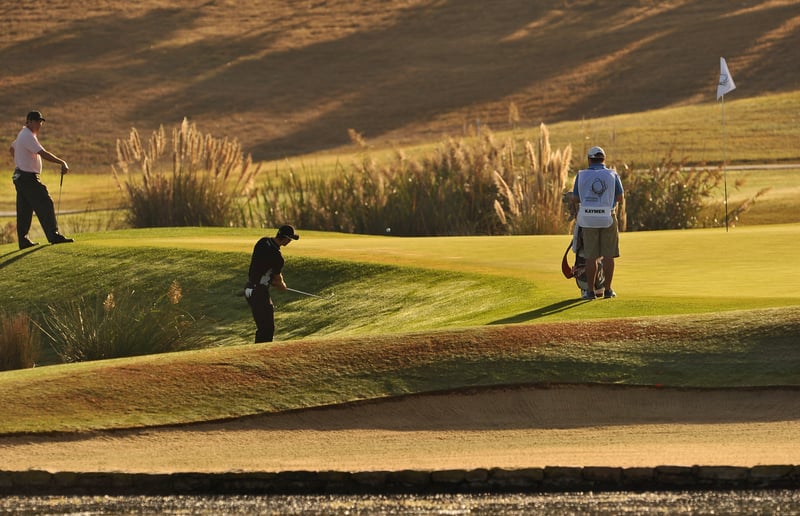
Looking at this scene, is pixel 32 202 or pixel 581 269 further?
pixel 32 202

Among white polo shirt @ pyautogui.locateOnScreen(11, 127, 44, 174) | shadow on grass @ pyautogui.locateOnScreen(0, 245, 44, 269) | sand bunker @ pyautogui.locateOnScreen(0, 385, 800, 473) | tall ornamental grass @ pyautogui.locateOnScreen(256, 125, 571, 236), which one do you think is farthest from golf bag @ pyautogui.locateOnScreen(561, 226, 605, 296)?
→ shadow on grass @ pyautogui.locateOnScreen(0, 245, 44, 269)

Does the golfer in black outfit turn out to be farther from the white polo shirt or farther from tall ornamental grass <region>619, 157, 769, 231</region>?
tall ornamental grass <region>619, 157, 769, 231</region>

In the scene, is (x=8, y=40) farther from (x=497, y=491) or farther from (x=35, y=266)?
(x=497, y=491)

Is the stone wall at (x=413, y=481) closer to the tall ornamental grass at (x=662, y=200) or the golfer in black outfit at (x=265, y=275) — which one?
the golfer in black outfit at (x=265, y=275)

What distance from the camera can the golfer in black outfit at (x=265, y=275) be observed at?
630 inches

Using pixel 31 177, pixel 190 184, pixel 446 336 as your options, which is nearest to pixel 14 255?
pixel 31 177

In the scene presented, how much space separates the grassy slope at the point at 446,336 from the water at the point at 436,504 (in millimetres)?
1362

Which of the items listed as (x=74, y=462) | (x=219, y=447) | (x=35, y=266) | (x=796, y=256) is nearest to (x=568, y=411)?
(x=219, y=447)

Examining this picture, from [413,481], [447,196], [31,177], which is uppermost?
[31,177]

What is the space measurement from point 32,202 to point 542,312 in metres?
10.2

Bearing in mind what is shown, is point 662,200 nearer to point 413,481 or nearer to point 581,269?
point 581,269

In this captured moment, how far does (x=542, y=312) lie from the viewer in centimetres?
1523

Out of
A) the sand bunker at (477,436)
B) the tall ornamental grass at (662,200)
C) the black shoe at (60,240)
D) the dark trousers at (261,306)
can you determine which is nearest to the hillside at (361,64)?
the tall ornamental grass at (662,200)

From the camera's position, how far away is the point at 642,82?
72000 mm
